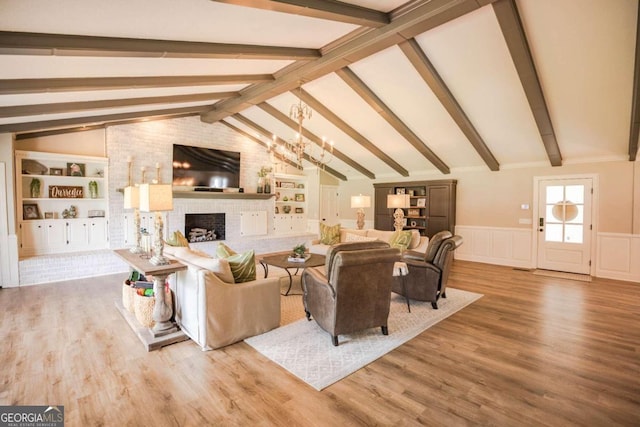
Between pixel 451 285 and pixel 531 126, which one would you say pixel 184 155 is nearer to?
pixel 451 285

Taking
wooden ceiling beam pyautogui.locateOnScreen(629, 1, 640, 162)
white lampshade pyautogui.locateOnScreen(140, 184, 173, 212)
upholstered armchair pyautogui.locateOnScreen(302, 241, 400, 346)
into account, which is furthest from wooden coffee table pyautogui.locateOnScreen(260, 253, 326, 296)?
wooden ceiling beam pyautogui.locateOnScreen(629, 1, 640, 162)

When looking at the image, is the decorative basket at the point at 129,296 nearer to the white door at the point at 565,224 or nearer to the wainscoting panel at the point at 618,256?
the white door at the point at 565,224

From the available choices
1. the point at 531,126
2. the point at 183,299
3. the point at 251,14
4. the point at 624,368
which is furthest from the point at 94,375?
the point at 531,126

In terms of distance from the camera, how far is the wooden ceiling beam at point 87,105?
151 inches

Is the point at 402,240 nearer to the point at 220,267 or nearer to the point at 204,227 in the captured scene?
the point at 220,267

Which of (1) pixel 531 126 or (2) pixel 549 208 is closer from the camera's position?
(1) pixel 531 126

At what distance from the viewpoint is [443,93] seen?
4.69 metres

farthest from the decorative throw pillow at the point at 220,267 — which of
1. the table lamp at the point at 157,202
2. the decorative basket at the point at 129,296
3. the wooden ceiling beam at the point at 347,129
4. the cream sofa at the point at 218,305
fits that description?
the wooden ceiling beam at the point at 347,129

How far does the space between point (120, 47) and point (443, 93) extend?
13.9 ft

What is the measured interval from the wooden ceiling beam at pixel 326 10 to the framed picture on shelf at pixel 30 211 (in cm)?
570

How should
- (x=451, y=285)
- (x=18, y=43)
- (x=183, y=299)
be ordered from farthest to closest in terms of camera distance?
(x=451, y=285)
(x=183, y=299)
(x=18, y=43)

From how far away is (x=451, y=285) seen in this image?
209 inches

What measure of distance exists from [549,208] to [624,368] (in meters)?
4.71

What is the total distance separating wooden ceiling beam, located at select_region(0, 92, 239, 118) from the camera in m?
3.84
